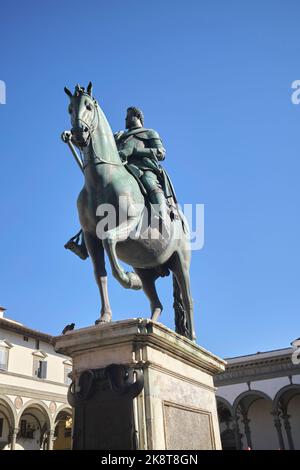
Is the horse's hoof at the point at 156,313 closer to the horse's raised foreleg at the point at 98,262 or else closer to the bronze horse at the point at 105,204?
the bronze horse at the point at 105,204

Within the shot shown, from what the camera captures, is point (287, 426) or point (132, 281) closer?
point (132, 281)

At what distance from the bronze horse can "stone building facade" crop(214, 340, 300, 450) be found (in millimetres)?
30437

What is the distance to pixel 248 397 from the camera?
114 ft

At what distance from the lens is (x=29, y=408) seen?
31.0 m

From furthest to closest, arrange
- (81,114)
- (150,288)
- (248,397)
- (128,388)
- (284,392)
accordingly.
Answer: (248,397) → (284,392) → (150,288) → (81,114) → (128,388)

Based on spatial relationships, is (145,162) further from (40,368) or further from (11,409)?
(40,368)

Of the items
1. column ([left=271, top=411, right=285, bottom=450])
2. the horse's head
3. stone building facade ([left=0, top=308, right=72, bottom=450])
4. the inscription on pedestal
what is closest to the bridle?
the horse's head

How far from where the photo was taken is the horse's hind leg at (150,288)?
611 cm

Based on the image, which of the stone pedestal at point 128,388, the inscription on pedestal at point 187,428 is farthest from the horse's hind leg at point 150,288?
the inscription on pedestal at point 187,428

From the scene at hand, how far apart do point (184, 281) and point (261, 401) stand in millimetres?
32726

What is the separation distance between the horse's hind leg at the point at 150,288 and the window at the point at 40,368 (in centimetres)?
2816

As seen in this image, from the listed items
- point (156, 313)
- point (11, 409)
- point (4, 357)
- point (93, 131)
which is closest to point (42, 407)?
point (11, 409)

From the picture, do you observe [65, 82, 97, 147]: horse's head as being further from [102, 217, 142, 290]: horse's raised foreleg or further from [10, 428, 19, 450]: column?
[10, 428, 19, 450]: column
